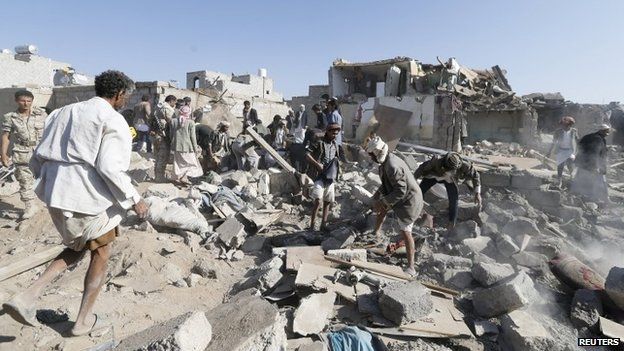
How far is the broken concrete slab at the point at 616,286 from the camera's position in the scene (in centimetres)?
321

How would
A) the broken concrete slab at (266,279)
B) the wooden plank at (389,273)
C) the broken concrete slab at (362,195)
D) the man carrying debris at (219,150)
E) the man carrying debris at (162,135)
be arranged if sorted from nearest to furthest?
1. the broken concrete slab at (266,279)
2. the wooden plank at (389,273)
3. the broken concrete slab at (362,195)
4. the man carrying debris at (162,135)
5. the man carrying debris at (219,150)

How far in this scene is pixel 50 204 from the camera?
2.19 meters

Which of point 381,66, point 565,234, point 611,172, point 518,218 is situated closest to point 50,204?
point 518,218

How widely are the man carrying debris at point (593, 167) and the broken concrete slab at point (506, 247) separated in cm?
357

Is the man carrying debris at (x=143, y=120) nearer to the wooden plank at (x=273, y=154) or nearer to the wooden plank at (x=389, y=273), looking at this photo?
the wooden plank at (x=273, y=154)

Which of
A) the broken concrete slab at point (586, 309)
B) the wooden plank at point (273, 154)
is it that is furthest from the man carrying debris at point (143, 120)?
the broken concrete slab at point (586, 309)

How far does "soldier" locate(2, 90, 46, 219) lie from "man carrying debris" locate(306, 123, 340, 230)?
12.6 ft

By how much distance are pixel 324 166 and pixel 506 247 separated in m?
2.57

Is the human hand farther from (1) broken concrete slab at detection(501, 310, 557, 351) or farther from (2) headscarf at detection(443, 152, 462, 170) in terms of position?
(2) headscarf at detection(443, 152, 462, 170)

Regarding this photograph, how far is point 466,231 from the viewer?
518cm

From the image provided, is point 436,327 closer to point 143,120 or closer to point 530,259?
point 530,259

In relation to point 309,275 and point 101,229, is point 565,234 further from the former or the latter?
point 101,229

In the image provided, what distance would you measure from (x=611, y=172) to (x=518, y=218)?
27.5ft

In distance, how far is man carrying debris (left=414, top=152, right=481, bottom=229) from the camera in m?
4.97
